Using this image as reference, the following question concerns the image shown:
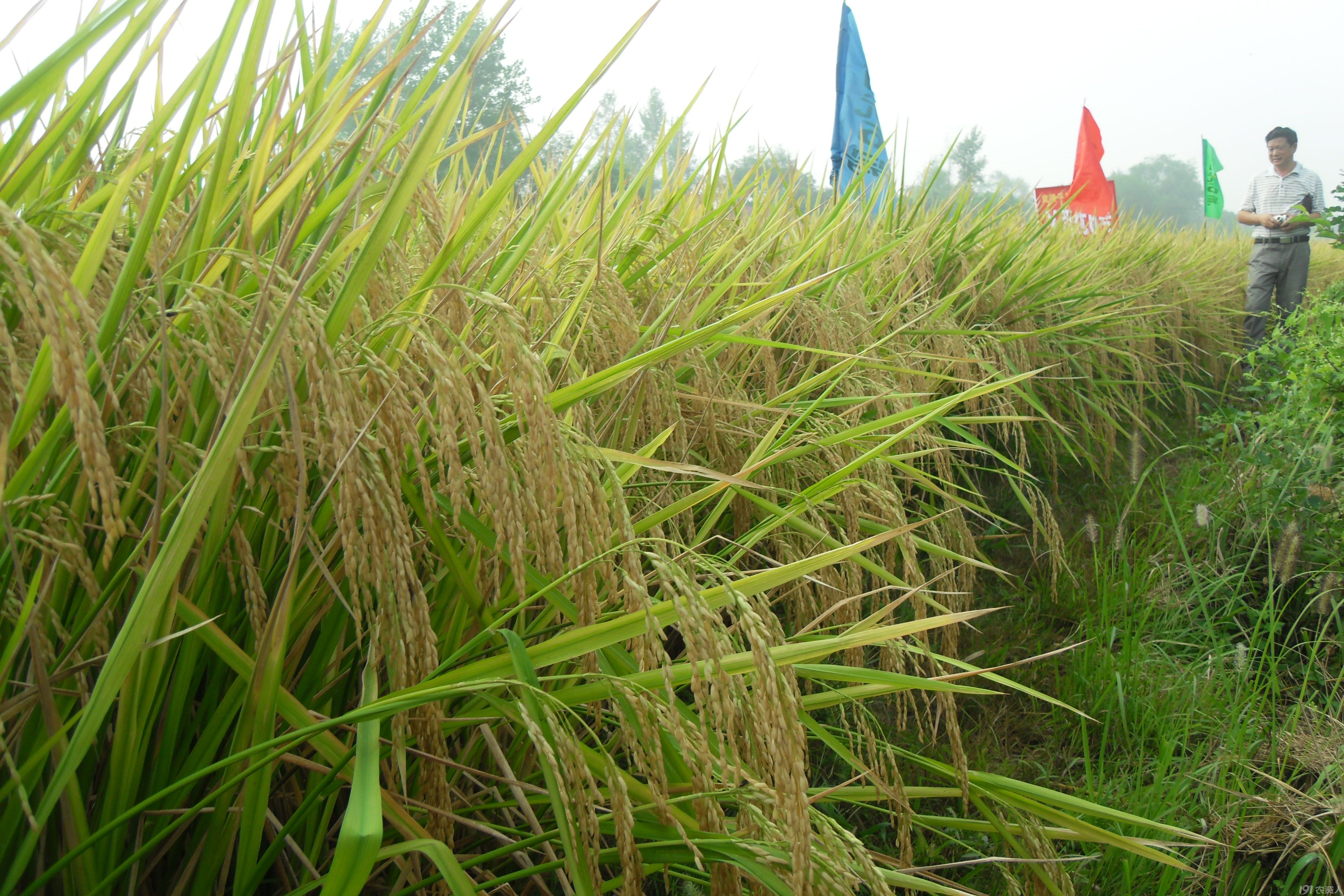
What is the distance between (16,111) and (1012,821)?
147 cm

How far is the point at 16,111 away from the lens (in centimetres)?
65

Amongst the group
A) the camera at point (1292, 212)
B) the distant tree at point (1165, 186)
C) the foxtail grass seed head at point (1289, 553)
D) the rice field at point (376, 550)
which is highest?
the distant tree at point (1165, 186)

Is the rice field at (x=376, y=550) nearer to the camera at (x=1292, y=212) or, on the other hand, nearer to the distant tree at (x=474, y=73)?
the distant tree at (x=474, y=73)

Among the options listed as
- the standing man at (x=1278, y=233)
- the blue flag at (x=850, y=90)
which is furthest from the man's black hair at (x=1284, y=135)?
the blue flag at (x=850, y=90)

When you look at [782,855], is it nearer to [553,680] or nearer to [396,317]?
[553,680]

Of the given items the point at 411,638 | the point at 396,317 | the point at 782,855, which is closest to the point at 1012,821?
the point at 782,855

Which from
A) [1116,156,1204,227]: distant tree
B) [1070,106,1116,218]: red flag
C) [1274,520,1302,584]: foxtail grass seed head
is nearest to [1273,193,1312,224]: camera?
[1070,106,1116,218]: red flag

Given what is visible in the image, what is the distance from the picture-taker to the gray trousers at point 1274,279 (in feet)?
21.9

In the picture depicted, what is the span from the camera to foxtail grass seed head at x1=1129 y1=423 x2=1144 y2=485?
10.9ft

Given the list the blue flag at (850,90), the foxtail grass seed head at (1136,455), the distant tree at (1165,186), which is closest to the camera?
the foxtail grass seed head at (1136,455)

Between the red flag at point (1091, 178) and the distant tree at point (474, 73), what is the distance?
19.0 ft

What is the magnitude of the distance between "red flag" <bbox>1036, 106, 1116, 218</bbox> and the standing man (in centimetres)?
123

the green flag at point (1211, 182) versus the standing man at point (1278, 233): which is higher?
the green flag at point (1211, 182)

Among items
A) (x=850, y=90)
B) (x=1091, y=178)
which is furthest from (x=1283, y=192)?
(x=850, y=90)
